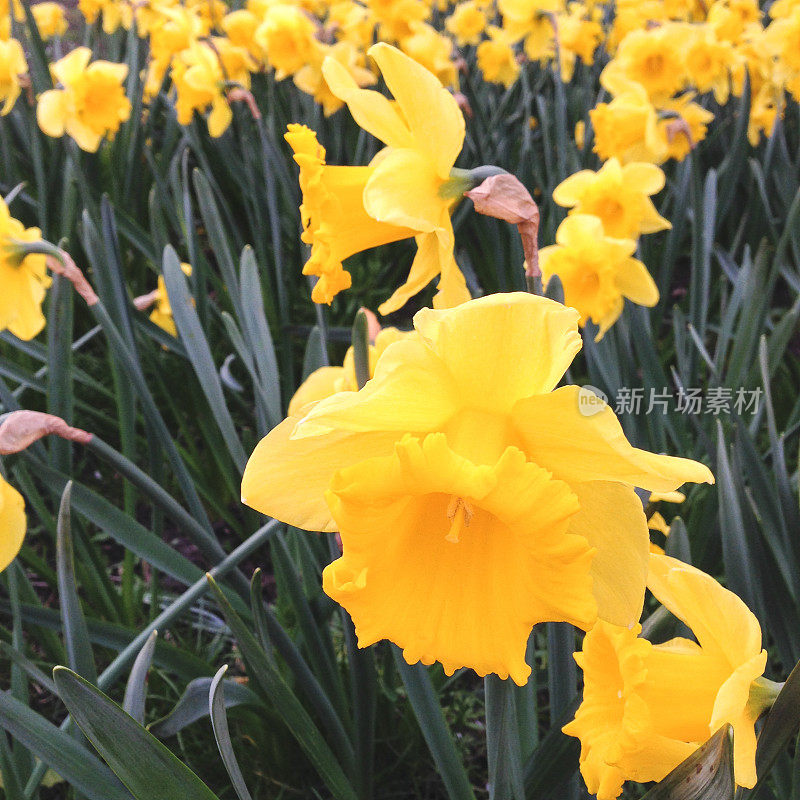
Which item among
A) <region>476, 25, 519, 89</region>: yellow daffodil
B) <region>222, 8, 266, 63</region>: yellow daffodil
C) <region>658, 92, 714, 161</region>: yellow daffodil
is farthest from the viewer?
<region>476, 25, 519, 89</region>: yellow daffodil

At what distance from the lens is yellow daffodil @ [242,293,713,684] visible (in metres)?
0.69

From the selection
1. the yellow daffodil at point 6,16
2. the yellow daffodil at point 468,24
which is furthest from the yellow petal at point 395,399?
the yellow daffodil at point 468,24

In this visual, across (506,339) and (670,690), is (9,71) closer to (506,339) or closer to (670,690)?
(506,339)

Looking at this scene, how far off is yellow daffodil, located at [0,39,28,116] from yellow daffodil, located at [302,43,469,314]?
2461 millimetres

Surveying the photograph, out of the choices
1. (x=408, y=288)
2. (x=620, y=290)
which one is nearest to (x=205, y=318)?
(x=620, y=290)

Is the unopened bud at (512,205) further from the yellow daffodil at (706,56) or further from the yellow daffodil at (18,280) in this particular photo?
the yellow daffodil at (706,56)

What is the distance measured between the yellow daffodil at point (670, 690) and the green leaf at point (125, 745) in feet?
1.39

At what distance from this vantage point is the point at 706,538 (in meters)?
1.68

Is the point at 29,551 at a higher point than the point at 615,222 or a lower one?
lower

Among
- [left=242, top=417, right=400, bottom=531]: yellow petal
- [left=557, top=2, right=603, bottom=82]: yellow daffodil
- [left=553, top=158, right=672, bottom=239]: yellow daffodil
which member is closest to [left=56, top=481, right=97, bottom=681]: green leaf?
[left=242, top=417, right=400, bottom=531]: yellow petal

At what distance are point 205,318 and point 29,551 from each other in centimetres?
81

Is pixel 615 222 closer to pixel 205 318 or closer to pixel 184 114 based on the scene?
pixel 205 318

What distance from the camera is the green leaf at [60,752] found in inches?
36.6

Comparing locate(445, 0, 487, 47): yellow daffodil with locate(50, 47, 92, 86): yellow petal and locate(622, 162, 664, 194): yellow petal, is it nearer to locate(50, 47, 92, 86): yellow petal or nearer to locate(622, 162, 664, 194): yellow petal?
locate(50, 47, 92, 86): yellow petal
